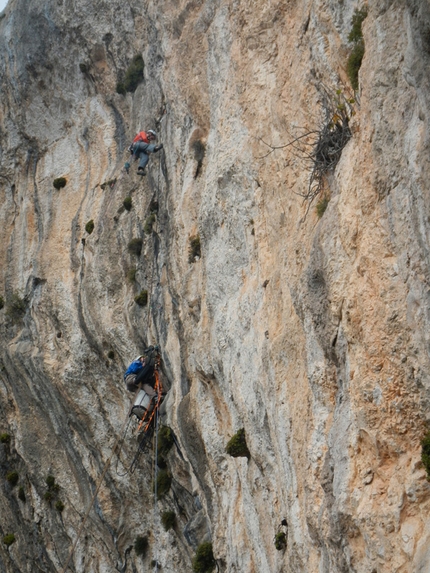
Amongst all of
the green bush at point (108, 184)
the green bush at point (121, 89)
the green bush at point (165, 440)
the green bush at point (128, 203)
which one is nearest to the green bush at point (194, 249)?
the green bush at point (165, 440)

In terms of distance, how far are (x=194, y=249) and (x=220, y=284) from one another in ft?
9.73

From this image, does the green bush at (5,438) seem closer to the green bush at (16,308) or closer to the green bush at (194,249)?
the green bush at (16,308)

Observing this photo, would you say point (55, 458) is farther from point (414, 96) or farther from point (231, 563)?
point (414, 96)

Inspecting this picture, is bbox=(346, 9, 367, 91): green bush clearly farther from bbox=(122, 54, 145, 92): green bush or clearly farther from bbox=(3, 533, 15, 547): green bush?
bbox=(3, 533, 15, 547): green bush

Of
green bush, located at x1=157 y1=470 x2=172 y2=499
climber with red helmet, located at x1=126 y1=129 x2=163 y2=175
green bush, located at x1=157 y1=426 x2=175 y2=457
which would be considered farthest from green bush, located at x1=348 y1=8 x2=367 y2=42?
green bush, located at x1=157 y1=470 x2=172 y2=499

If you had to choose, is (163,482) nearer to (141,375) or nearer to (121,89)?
(141,375)

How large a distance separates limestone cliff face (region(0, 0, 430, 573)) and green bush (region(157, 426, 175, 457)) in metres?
0.56

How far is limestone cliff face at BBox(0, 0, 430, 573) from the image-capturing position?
9859 mm

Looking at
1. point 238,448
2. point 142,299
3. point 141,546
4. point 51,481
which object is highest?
Answer: point 142,299

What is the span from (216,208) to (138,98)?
10885 millimetres

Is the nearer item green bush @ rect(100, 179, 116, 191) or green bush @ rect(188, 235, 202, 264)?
green bush @ rect(188, 235, 202, 264)

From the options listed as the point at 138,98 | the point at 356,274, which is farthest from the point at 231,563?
the point at 138,98

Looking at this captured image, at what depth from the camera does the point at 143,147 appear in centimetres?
2391

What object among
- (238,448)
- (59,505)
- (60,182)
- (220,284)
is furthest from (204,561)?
(60,182)
